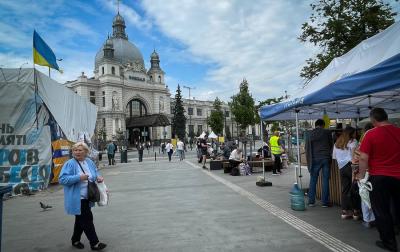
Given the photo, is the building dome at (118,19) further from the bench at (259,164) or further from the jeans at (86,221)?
the jeans at (86,221)

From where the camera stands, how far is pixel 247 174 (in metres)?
14.5

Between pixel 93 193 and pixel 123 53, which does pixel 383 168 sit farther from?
pixel 123 53

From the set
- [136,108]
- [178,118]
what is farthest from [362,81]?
[136,108]

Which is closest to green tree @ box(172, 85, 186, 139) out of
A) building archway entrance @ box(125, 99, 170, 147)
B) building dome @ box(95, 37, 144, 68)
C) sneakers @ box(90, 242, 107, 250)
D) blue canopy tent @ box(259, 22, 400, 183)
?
building archway entrance @ box(125, 99, 170, 147)

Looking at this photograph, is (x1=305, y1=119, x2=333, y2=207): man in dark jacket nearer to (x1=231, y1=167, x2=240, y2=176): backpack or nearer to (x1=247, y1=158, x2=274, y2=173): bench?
(x1=231, y1=167, x2=240, y2=176): backpack

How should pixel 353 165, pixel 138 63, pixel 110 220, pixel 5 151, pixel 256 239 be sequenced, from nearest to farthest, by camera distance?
pixel 256 239 → pixel 353 165 → pixel 110 220 → pixel 5 151 → pixel 138 63

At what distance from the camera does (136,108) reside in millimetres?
86562

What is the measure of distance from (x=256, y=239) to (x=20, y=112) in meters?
9.79

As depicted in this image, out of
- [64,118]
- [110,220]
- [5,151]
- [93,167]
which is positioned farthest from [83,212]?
→ [64,118]

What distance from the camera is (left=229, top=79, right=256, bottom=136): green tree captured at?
5553cm

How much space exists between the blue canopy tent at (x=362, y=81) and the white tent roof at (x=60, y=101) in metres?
7.82

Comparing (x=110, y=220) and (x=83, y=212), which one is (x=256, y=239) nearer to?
(x=83, y=212)

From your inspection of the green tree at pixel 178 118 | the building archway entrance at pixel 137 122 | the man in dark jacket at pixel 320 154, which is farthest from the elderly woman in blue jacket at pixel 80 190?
the green tree at pixel 178 118

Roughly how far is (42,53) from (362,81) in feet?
35.7
